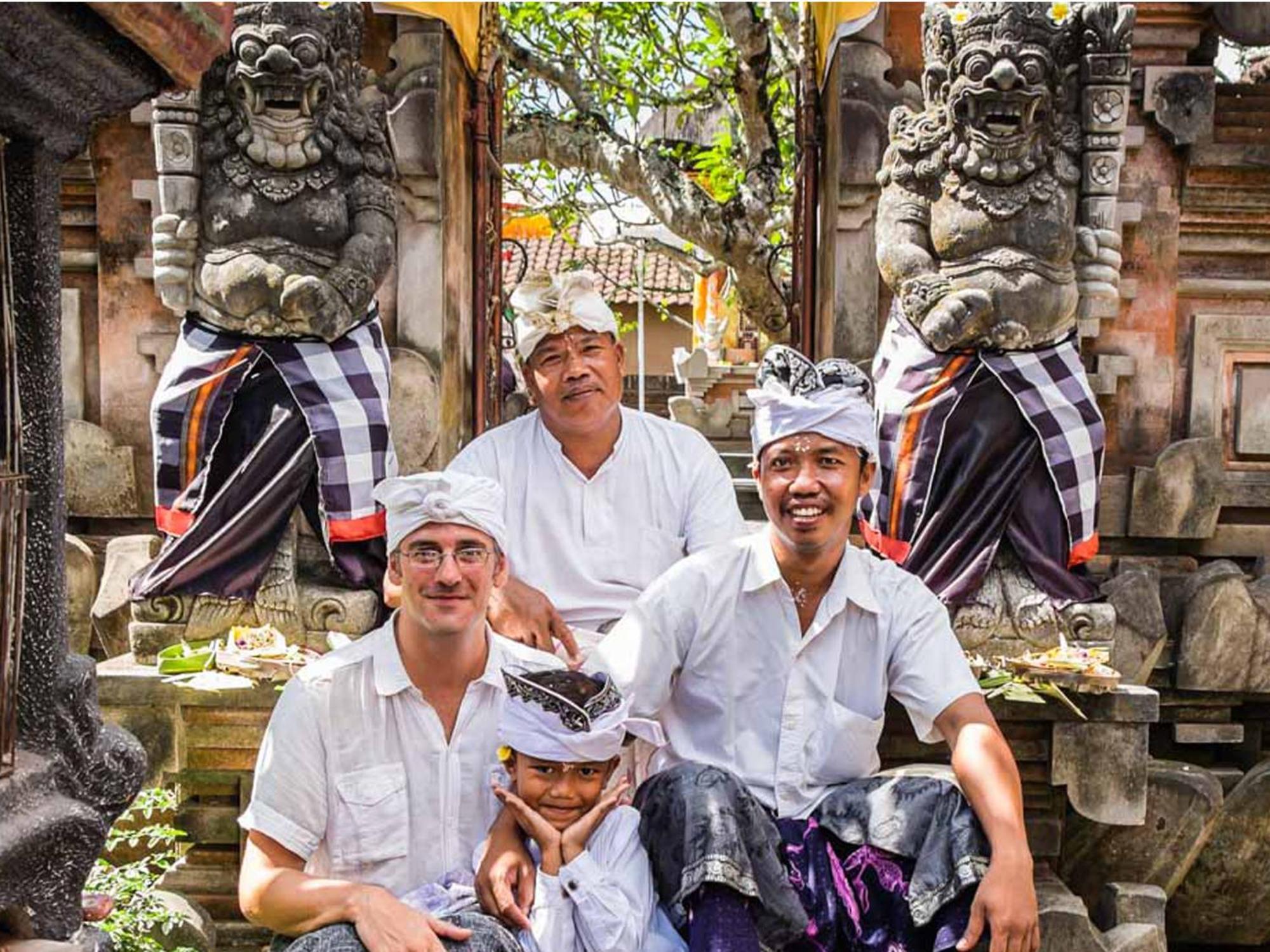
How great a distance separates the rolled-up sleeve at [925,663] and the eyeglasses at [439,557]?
893 millimetres

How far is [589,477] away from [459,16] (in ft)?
8.33

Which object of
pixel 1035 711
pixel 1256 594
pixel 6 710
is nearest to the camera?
pixel 6 710

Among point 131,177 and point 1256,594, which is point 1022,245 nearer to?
point 1256,594

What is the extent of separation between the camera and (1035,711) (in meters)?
3.70

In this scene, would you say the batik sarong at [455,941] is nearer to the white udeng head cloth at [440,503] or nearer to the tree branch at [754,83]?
the white udeng head cloth at [440,503]

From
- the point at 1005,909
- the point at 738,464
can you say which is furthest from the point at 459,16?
the point at 1005,909

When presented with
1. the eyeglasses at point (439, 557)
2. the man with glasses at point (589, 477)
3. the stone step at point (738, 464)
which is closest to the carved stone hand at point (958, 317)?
the man with glasses at point (589, 477)

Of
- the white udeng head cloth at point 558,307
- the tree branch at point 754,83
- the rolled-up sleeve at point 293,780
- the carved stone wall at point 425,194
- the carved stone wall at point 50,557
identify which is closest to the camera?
the carved stone wall at point 50,557

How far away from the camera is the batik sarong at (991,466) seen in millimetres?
4051

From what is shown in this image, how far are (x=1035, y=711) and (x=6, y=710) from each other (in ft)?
9.11

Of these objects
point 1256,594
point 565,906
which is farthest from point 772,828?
point 1256,594

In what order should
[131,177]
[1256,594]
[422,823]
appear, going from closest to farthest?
1. [422,823]
2. [1256,594]
3. [131,177]

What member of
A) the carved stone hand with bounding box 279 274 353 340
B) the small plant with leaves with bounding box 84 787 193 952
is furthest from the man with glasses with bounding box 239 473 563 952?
the carved stone hand with bounding box 279 274 353 340

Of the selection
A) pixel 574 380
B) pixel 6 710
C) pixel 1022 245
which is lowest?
pixel 6 710
